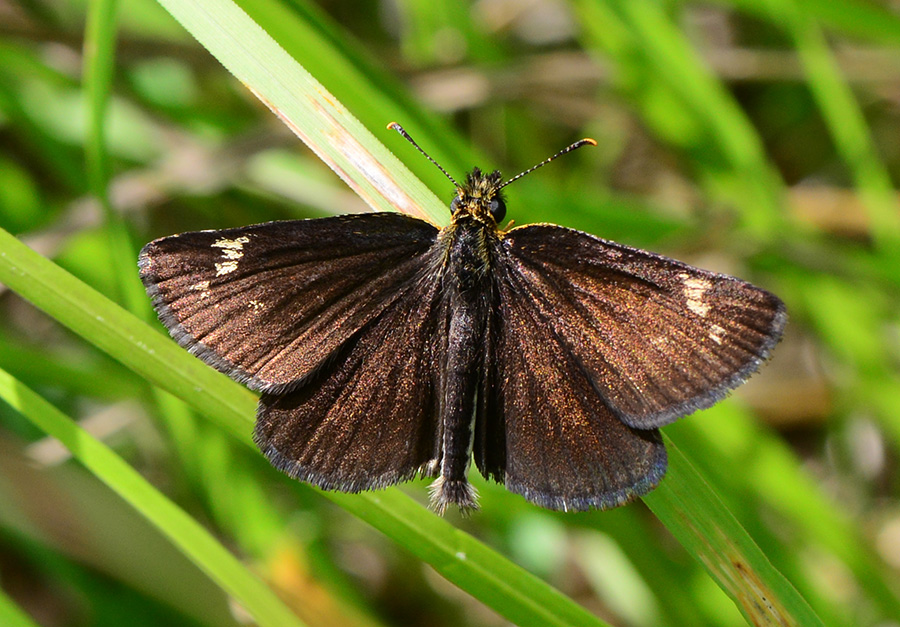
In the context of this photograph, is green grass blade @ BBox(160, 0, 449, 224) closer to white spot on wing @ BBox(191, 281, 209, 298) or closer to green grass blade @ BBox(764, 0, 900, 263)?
white spot on wing @ BBox(191, 281, 209, 298)

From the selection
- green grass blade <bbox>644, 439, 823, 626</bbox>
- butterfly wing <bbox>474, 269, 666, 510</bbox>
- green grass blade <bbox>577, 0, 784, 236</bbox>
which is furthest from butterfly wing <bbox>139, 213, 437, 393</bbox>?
green grass blade <bbox>577, 0, 784, 236</bbox>

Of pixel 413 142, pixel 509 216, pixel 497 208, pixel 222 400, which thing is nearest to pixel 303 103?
pixel 413 142

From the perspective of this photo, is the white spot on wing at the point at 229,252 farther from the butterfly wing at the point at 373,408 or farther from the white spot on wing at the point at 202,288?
the butterfly wing at the point at 373,408

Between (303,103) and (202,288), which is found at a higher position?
(303,103)

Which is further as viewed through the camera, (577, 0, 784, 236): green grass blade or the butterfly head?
(577, 0, 784, 236): green grass blade

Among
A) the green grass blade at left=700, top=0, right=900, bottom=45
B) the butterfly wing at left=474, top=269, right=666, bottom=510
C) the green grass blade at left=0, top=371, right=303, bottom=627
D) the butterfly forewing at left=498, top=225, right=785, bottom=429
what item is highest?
the green grass blade at left=700, top=0, right=900, bottom=45

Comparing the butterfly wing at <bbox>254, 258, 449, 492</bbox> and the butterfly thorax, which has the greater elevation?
the butterfly thorax

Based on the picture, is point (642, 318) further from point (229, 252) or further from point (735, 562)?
point (229, 252)
